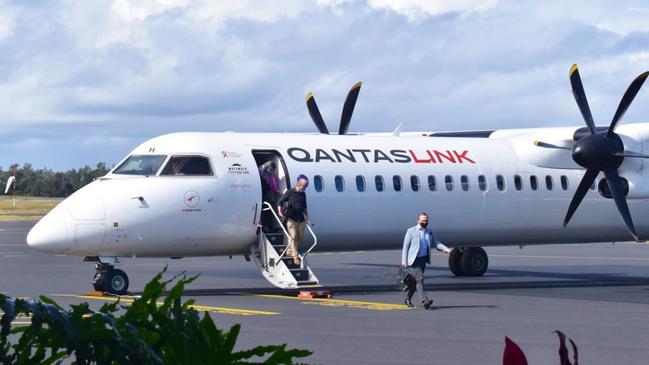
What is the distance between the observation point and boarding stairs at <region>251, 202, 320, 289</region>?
802 inches

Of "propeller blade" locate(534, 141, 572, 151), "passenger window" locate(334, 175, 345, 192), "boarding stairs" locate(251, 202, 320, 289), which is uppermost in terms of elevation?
"propeller blade" locate(534, 141, 572, 151)

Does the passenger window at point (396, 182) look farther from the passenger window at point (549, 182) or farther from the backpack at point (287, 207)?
the passenger window at point (549, 182)

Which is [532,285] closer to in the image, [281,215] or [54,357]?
[281,215]

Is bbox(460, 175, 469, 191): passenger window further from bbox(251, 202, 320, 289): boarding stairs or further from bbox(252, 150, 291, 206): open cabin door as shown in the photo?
bbox(252, 150, 291, 206): open cabin door

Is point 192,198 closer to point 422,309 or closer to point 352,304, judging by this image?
point 352,304

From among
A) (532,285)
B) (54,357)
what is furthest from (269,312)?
(54,357)

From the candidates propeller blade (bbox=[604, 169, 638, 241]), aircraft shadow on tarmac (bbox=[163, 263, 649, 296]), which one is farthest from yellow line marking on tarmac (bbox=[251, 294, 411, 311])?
propeller blade (bbox=[604, 169, 638, 241])

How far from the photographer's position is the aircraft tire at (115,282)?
19422 mm

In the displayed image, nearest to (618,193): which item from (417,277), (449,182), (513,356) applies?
(449,182)

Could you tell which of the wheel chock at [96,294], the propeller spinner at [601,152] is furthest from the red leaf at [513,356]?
the propeller spinner at [601,152]

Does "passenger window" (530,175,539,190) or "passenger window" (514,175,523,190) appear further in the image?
"passenger window" (530,175,539,190)

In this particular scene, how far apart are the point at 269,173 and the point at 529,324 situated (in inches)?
282

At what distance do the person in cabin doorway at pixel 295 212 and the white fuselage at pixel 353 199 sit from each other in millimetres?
465

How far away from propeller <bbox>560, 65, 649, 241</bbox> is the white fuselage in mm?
644
